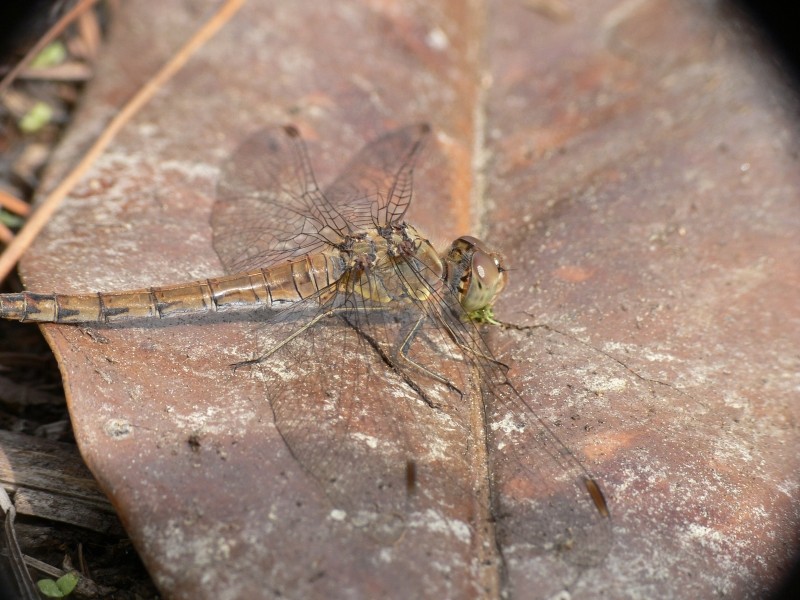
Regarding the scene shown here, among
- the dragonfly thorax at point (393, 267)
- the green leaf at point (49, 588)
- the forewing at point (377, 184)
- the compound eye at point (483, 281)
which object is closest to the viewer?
the green leaf at point (49, 588)

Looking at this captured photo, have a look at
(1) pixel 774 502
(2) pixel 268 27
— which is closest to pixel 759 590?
(1) pixel 774 502

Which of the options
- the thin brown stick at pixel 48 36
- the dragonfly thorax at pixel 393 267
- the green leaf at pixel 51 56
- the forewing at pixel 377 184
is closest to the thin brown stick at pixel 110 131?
the thin brown stick at pixel 48 36

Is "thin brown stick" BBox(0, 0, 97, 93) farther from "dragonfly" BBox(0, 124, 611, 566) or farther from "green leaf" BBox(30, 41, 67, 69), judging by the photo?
"dragonfly" BBox(0, 124, 611, 566)

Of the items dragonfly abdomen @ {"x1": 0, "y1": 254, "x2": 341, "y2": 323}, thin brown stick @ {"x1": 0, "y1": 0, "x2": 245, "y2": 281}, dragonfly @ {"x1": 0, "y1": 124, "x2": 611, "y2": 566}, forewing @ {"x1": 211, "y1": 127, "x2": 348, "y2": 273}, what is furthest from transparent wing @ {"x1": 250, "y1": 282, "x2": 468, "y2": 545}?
thin brown stick @ {"x1": 0, "y1": 0, "x2": 245, "y2": 281}

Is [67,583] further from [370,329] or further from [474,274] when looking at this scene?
[474,274]

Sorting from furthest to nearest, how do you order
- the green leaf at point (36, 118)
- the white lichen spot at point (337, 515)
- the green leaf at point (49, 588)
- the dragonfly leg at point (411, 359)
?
the green leaf at point (36, 118) → the dragonfly leg at point (411, 359) → the green leaf at point (49, 588) → the white lichen spot at point (337, 515)

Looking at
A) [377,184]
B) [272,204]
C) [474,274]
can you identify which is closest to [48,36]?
[272,204]

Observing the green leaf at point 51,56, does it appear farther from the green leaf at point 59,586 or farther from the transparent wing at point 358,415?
→ the green leaf at point 59,586

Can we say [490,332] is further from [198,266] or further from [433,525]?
[198,266]
